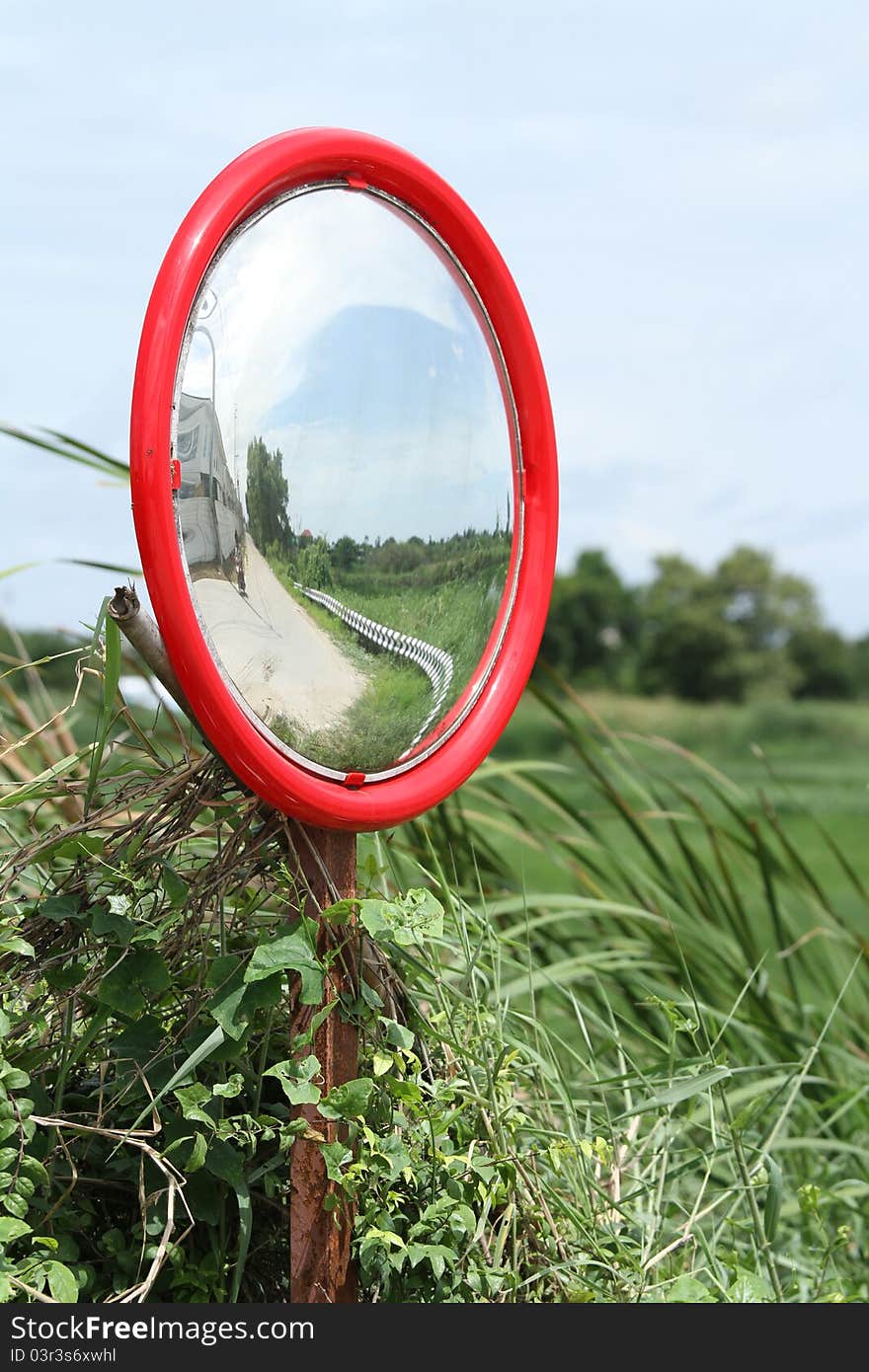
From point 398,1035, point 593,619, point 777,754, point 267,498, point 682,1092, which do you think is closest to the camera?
point 267,498

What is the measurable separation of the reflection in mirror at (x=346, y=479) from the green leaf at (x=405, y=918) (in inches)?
6.1

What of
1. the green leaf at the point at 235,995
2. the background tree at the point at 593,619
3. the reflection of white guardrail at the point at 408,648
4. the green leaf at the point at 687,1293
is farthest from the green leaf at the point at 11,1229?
the background tree at the point at 593,619

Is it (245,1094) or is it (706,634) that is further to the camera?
(706,634)

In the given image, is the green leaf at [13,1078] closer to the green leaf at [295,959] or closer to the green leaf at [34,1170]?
the green leaf at [34,1170]

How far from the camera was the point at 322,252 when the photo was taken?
4.61 ft

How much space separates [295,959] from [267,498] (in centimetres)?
50

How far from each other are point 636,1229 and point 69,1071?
833 mm

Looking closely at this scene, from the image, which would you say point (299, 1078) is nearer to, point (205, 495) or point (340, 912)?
point (340, 912)

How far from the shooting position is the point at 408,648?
1494 millimetres

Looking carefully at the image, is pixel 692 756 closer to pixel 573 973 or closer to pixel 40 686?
pixel 573 973

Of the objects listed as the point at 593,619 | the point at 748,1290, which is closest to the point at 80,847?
the point at 748,1290

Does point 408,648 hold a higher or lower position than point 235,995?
higher

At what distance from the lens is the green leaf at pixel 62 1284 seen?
1.25 metres

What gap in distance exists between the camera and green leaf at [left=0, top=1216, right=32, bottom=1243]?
1.22m
